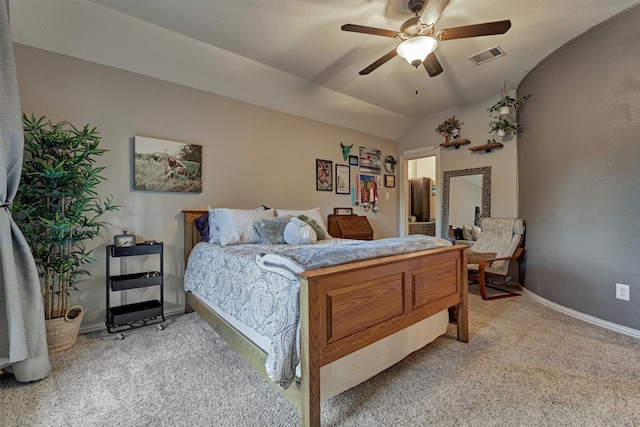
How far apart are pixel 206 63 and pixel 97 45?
0.90 m

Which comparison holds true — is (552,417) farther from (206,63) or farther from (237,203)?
(206,63)

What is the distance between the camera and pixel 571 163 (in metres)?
2.79

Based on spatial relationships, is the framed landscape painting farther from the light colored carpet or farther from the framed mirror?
the framed mirror

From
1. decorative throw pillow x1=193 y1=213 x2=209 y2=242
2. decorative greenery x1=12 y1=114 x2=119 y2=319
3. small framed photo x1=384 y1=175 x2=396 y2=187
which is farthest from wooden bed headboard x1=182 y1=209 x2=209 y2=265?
small framed photo x1=384 y1=175 x2=396 y2=187

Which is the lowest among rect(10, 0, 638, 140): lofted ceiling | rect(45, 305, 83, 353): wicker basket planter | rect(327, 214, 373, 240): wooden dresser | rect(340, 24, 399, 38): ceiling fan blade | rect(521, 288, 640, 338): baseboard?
rect(521, 288, 640, 338): baseboard

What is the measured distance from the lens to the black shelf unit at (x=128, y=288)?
7.78 ft

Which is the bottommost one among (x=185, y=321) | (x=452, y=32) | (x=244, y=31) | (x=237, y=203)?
(x=185, y=321)

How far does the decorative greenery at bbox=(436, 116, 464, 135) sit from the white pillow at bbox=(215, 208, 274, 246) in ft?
11.4

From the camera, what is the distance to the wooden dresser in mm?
4164

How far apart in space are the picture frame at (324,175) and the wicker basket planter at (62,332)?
3.05 meters

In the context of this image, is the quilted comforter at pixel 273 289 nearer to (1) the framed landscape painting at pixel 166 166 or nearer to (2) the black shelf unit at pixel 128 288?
(2) the black shelf unit at pixel 128 288

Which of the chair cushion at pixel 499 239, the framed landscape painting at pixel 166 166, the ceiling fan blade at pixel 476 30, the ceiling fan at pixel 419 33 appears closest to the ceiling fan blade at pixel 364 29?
the ceiling fan at pixel 419 33

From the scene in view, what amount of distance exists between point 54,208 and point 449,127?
4973 millimetres

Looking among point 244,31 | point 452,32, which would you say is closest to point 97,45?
point 244,31
